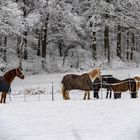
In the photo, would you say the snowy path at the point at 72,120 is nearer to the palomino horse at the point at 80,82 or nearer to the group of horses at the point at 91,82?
the palomino horse at the point at 80,82

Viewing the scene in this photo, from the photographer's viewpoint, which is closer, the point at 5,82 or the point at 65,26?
the point at 5,82

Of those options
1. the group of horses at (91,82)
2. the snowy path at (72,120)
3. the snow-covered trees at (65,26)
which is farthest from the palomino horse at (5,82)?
the snow-covered trees at (65,26)

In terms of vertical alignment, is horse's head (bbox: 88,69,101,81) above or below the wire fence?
above

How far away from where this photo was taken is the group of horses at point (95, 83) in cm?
2177

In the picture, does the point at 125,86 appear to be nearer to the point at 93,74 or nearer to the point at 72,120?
the point at 93,74

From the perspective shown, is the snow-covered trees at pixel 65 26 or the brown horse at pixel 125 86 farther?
the snow-covered trees at pixel 65 26

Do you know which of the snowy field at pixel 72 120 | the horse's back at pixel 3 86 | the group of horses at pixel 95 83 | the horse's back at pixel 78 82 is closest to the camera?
the snowy field at pixel 72 120

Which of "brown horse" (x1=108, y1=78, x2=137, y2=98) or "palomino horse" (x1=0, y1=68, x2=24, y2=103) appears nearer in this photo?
"palomino horse" (x1=0, y1=68, x2=24, y2=103)

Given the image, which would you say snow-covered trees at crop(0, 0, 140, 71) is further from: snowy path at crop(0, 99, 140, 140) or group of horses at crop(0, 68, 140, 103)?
snowy path at crop(0, 99, 140, 140)

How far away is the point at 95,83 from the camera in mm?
22766

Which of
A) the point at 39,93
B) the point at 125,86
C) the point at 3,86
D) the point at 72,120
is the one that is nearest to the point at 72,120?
the point at 72,120

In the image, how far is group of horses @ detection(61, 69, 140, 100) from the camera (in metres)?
21.8

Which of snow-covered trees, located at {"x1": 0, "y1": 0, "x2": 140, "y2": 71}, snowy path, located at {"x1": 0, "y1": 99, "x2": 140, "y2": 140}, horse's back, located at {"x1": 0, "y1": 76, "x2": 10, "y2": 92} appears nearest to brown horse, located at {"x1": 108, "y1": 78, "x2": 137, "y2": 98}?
snowy path, located at {"x1": 0, "y1": 99, "x2": 140, "y2": 140}

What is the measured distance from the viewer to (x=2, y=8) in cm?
3184
